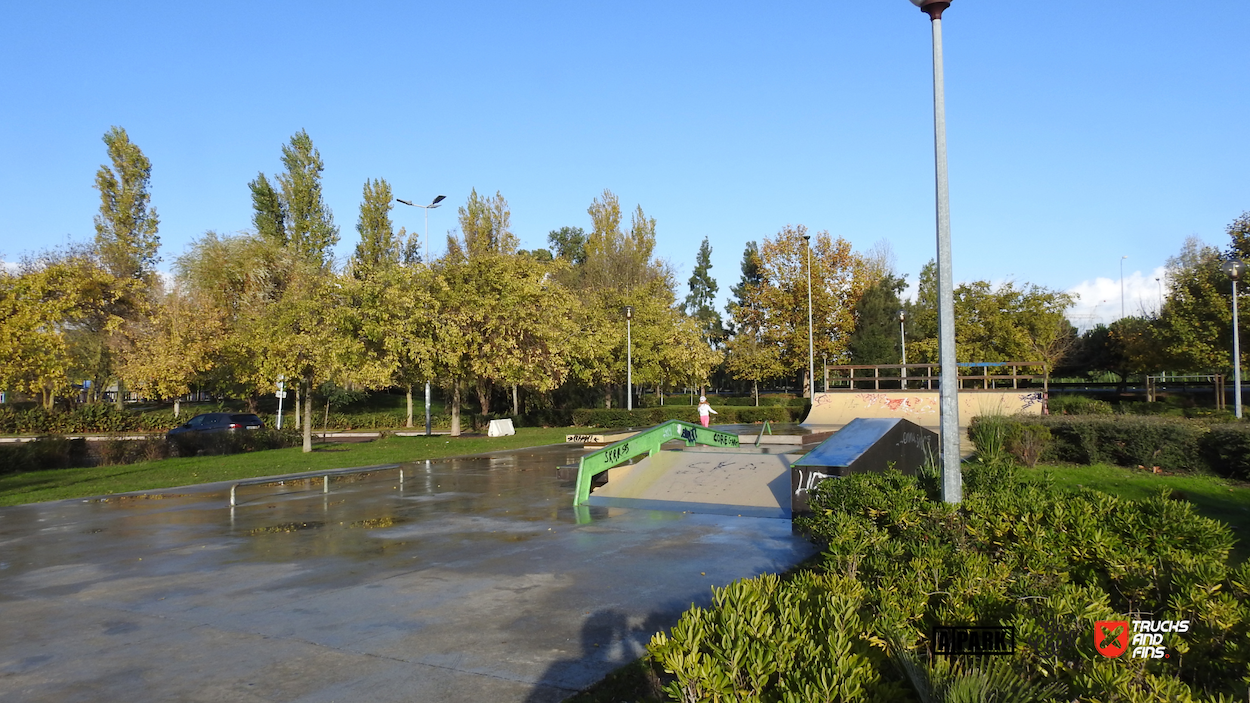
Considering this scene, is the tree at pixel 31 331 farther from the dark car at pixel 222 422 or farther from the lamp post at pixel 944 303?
the lamp post at pixel 944 303

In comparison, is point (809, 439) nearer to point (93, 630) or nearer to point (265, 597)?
point (265, 597)

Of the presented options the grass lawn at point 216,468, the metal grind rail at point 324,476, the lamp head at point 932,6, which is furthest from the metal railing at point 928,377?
the lamp head at point 932,6

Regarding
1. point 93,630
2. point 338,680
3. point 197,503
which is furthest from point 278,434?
point 338,680

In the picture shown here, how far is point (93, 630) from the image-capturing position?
641cm

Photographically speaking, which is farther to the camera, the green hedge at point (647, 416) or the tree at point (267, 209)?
the tree at point (267, 209)

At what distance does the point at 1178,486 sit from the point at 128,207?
53296 millimetres

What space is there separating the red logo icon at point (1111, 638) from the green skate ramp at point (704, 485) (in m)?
8.46

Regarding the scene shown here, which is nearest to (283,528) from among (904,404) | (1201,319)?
(904,404)

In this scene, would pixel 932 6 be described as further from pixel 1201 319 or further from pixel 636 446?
pixel 1201 319

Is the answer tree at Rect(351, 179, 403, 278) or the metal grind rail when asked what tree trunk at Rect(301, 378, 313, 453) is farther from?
tree at Rect(351, 179, 403, 278)

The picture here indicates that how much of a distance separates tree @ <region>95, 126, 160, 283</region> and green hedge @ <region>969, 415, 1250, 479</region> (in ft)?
156

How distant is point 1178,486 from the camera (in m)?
12.4

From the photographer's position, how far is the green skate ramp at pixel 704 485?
12.5 m

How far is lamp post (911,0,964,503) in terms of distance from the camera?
6863 mm
